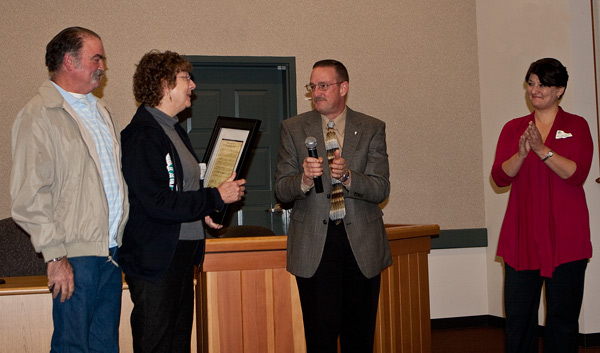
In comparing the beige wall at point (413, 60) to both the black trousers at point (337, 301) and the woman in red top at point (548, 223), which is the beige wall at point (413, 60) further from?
the black trousers at point (337, 301)

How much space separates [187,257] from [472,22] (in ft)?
15.3

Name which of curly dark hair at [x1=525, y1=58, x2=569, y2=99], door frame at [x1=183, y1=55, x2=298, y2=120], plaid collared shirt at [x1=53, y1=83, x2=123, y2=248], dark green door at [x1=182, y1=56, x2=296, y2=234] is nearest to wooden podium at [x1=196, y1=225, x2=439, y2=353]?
plaid collared shirt at [x1=53, y1=83, x2=123, y2=248]

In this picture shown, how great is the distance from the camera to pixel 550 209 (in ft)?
10.1

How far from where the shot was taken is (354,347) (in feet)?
9.92

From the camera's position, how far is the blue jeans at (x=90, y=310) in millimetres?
2193

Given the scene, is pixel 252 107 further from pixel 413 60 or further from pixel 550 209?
pixel 550 209

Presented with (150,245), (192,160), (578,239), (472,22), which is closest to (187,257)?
(150,245)

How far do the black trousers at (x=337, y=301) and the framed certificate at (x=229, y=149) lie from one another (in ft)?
1.85

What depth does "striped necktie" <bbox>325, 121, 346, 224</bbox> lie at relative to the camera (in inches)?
117

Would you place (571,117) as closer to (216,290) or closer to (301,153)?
(301,153)

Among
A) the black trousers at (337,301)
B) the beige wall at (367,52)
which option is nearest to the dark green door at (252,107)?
the beige wall at (367,52)

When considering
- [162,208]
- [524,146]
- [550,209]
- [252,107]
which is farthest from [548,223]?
[252,107]

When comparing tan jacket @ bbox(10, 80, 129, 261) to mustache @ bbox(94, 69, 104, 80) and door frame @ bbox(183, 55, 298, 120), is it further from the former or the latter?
door frame @ bbox(183, 55, 298, 120)

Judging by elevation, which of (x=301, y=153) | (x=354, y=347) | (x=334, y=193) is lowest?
(x=354, y=347)
